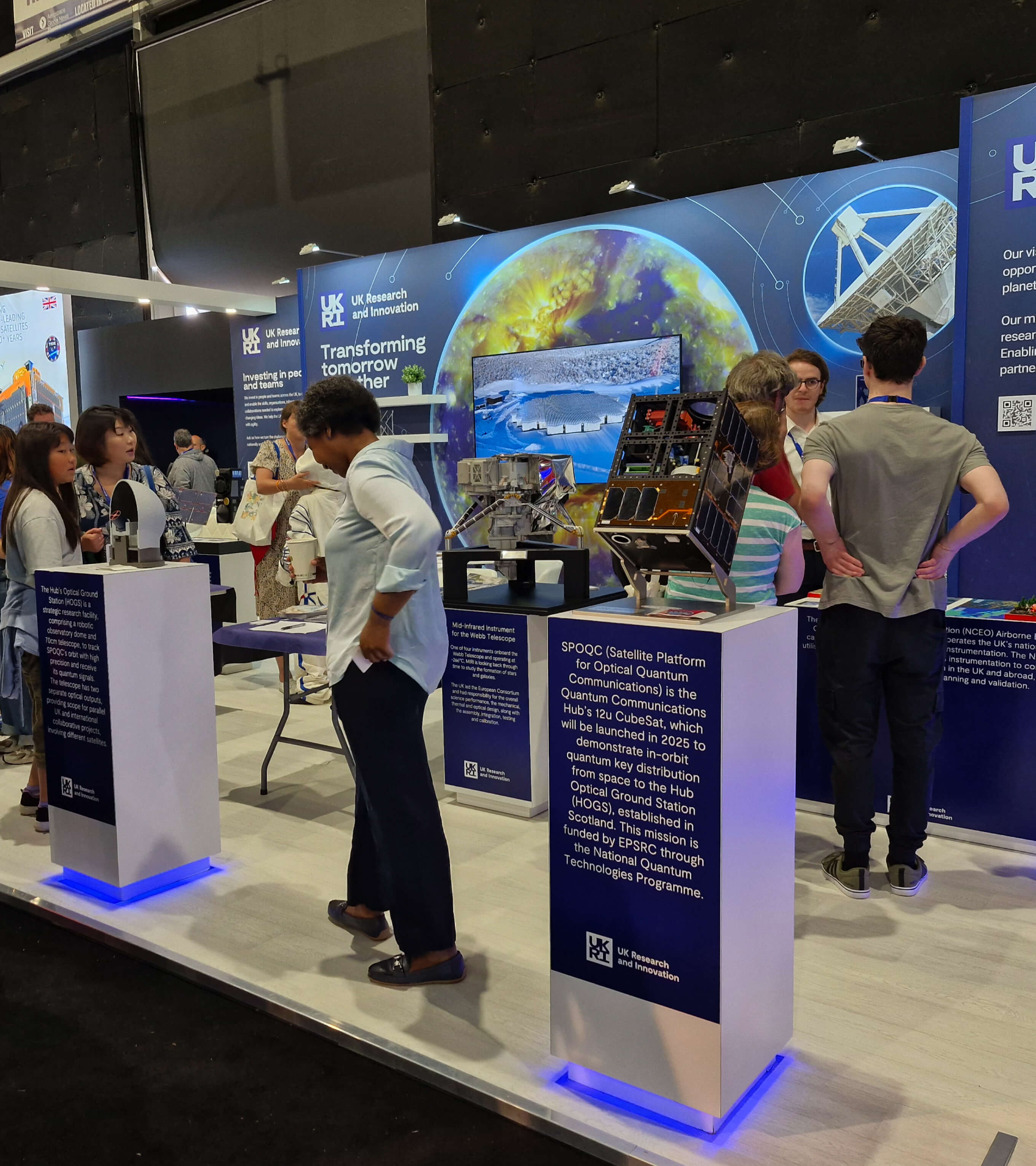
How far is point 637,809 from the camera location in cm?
178

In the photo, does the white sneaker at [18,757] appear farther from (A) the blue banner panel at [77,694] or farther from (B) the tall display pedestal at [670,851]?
(B) the tall display pedestal at [670,851]

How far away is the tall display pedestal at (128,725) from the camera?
2773 mm

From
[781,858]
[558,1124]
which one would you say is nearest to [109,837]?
[558,1124]

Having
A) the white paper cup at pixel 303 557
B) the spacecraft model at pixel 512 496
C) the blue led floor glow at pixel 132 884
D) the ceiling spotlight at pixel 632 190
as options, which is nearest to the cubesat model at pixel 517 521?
the spacecraft model at pixel 512 496

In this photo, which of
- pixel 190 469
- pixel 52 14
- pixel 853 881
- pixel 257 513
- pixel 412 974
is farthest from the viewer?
pixel 52 14

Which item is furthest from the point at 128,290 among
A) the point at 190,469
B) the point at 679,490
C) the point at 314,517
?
the point at 679,490

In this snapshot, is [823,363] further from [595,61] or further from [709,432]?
[595,61]

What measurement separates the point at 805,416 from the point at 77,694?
2.81 m

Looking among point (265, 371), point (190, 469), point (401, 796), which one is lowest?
point (401, 796)

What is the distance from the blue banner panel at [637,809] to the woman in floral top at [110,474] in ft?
6.51

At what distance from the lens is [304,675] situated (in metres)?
5.38

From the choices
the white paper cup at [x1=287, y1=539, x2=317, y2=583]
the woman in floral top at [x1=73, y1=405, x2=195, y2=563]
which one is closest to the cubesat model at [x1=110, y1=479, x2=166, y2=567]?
the woman in floral top at [x1=73, y1=405, x2=195, y2=563]

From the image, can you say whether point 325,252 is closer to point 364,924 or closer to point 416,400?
point 416,400

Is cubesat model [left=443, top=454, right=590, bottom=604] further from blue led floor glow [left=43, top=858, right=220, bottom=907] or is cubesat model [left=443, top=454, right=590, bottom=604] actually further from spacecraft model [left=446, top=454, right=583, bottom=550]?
blue led floor glow [left=43, top=858, right=220, bottom=907]
